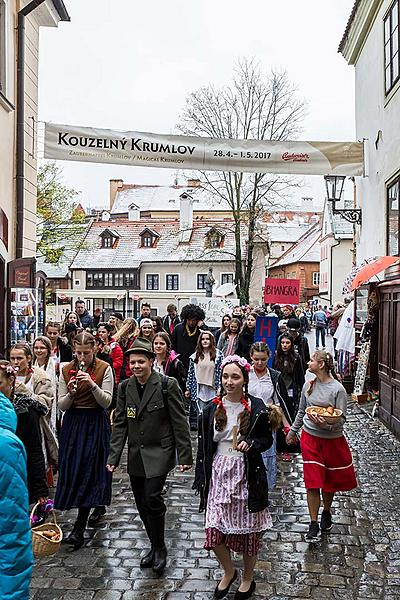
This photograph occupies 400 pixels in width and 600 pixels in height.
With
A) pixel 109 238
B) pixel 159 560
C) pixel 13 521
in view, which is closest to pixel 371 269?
pixel 159 560

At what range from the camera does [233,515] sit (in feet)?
16.5

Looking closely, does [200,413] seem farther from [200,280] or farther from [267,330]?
[200,280]

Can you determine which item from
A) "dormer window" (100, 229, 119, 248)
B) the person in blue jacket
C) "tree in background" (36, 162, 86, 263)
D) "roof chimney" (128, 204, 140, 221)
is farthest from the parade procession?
"roof chimney" (128, 204, 140, 221)

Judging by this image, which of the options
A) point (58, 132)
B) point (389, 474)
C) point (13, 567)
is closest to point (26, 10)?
point (58, 132)

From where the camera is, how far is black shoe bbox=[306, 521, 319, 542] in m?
6.30

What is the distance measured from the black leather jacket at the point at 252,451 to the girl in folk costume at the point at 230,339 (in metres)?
6.66

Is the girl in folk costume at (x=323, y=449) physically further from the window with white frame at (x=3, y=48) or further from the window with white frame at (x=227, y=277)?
the window with white frame at (x=227, y=277)

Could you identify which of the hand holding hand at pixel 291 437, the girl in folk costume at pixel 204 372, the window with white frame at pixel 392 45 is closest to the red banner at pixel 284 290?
the window with white frame at pixel 392 45

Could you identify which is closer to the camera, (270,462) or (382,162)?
(270,462)

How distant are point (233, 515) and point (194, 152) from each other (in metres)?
9.74

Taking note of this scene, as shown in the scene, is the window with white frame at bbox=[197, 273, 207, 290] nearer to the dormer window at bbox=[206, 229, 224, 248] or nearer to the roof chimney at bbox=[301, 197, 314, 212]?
the dormer window at bbox=[206, 229, 224, 248]

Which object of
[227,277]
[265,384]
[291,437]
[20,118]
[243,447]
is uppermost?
[20,118]

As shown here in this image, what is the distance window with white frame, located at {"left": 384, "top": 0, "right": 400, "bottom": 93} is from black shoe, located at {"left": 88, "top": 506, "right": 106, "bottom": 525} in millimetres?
9087

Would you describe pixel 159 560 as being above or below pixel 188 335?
below
